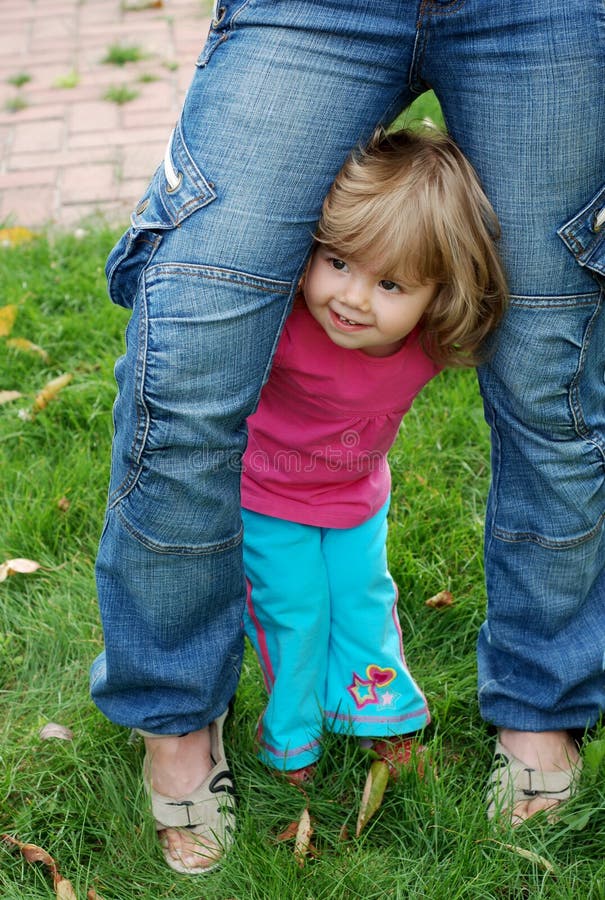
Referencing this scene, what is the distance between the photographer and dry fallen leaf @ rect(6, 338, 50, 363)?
9.22ft

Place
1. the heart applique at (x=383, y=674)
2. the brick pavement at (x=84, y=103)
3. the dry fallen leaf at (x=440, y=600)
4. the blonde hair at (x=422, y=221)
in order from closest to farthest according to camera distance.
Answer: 1. the blonde hair at (x=422, y=221)
2. the heart applique at (x=383, y=674)
3. the dry fallen leaf at (x=440, y=600)
4. the brick pavement at (x=84, y=103)

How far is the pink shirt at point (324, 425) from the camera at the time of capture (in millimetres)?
1640

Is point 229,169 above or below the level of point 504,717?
above

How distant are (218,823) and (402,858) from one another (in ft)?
0.97

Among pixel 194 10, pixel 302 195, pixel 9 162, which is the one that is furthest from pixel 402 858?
pixel 194 10

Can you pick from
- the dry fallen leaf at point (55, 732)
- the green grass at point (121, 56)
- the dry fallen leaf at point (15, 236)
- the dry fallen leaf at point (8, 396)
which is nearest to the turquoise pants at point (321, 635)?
the dry fallen leaf at point (55, 732)

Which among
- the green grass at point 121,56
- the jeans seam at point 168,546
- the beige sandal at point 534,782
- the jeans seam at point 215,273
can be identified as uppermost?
the jeans seam at point 215,273

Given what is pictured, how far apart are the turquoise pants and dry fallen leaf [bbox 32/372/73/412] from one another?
0.98 meters

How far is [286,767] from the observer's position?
181 centimetres

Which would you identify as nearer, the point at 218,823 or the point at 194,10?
the point at 218,823

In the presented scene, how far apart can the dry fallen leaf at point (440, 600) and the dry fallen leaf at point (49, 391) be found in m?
1.08

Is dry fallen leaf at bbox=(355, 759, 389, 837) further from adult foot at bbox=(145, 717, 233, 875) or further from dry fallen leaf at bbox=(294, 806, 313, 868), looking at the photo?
adult foot at bbox=(145, 717, 233, 875)

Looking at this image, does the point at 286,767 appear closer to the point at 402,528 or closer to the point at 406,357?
the point at 402,528

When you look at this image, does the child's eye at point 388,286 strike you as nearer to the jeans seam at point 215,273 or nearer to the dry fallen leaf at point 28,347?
the jeans seam at point 215,273
